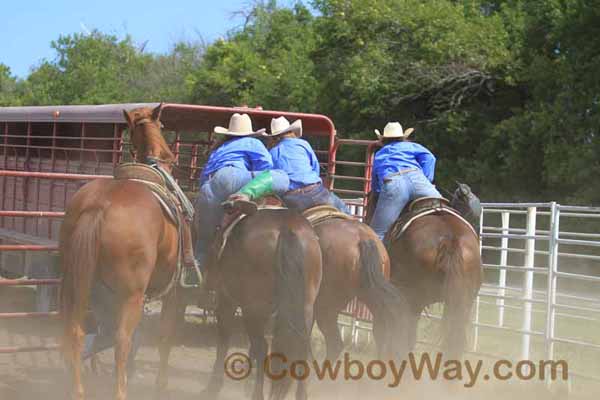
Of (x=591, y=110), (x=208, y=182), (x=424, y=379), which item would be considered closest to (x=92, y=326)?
(x=208, y=182)

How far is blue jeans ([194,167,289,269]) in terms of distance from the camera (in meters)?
7.12

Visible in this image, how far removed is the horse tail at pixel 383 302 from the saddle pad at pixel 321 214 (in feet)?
1.60

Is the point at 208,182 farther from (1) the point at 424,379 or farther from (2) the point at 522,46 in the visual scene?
(2) the point at 522,46

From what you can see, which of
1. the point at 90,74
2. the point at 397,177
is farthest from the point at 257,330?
the point at 90,74

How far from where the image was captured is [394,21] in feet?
68.9

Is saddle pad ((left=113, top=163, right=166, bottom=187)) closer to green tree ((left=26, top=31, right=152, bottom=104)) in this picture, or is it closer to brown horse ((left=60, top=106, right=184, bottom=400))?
brown horse ((left=60, top=106, right=184, bottom=400))

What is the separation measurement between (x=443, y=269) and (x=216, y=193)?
2056mm

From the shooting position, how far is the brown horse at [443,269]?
7.08m

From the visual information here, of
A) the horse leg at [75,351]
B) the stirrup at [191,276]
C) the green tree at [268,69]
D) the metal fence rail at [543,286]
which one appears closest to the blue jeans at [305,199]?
the stirrup at [191,276]

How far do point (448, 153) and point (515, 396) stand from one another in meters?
14.6

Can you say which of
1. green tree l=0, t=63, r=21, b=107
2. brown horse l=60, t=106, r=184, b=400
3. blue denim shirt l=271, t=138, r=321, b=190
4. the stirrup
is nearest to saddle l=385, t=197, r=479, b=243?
blue denim shirt l=271, t=138, r=321, b=190

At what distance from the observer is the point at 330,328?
724 centimetres

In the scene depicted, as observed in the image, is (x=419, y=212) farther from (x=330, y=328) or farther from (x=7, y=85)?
(x=7, y=85)

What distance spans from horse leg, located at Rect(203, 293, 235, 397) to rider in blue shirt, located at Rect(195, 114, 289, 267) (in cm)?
46
